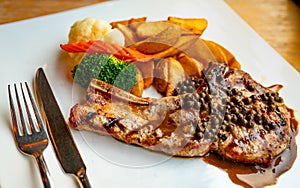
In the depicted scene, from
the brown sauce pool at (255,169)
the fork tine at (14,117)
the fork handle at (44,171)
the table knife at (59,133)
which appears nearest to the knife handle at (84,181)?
the table knife at (59,133)

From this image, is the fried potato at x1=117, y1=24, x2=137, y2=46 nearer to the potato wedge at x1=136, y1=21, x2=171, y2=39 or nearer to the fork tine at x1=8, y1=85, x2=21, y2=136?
the potato wedge at x1=136, y1=21, x2=171, y2=39

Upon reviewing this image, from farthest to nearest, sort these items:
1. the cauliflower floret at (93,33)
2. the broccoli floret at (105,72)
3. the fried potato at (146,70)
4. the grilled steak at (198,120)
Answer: the cauliflower floret at (93,33) → the fried potato at (146,70) → the broccoli floret at (105,72) → the grilled steak at (198,120)

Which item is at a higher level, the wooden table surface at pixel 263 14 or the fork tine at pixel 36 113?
the wooden table surface at pixel 263 14

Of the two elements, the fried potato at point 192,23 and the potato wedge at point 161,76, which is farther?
the fried potato at point 192,23

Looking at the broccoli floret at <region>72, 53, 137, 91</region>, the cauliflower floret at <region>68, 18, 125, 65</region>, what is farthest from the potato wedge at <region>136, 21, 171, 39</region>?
the broccoli floret at <region>72, 53, 137, 91</region>

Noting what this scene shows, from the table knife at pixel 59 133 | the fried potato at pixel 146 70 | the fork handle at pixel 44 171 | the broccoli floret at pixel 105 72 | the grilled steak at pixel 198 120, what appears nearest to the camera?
the fork handle at pixel 44 171

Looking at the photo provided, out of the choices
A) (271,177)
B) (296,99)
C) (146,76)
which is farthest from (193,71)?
(271,177)

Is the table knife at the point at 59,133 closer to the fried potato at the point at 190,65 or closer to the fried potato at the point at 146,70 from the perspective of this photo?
the fried potato at the point at 146,70
